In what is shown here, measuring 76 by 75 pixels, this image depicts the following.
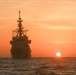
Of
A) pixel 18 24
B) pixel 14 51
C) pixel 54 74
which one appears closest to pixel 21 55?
pixel 14 51

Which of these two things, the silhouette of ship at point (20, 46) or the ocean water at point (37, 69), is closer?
the ocean water at point (37, 69)

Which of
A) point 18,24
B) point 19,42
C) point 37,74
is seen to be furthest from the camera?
point 18,24

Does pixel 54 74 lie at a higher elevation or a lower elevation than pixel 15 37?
lower

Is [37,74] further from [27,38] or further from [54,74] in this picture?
[27,38]

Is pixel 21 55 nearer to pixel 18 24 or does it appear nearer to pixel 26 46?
pixel 26 46

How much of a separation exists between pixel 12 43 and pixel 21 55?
22.9 feet

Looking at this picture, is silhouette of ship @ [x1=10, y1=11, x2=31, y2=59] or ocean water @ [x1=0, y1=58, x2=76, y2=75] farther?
silhouette of ship @ [x1=10, y1=11, x2=31, y2=59]

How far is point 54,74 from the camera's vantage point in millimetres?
52781

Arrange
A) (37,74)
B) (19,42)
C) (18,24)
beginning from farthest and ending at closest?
1. (18,24)
2. (19,42)
3. (37,74)

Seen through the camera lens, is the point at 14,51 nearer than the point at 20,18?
Yes

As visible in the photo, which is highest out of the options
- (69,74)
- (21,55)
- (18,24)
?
(18,24)

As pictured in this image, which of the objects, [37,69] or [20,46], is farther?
[20,46]

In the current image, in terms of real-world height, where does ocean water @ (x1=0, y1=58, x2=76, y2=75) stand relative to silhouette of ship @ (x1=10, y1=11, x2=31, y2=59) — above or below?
below

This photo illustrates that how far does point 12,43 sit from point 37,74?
10251 cm
